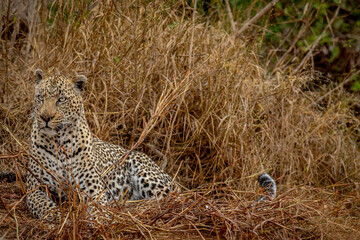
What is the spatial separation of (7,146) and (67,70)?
109cm

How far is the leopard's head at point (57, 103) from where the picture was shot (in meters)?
4.71

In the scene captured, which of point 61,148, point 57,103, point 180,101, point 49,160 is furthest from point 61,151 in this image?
point 180,101

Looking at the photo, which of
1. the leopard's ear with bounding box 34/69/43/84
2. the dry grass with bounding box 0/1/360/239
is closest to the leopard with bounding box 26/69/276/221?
the leopard's ear with bounding box 34/69/43/84

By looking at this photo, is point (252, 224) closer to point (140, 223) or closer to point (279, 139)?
point (140, 223)

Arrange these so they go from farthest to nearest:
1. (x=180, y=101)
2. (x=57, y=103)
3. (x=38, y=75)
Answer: (x=180, y=101)
(x=38, y=75)
(x=57, y=103)

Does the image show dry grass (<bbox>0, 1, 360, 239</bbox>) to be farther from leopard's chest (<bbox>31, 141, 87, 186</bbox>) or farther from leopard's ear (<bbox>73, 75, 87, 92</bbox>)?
leopard's ear (<bbox>73, 75, 87, 92</bbox>)

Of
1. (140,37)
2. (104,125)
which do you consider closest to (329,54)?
(140,37)

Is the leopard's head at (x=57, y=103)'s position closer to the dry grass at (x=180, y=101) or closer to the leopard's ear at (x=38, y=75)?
the leopard's ear at (x=38, y=75)

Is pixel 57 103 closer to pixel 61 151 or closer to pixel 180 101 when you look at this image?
pixel 61 151

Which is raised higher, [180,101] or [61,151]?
[61,151]

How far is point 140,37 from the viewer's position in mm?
6285

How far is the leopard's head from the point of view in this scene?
471 centimetres

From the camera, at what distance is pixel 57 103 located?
190 inches

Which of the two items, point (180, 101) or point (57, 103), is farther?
point (180, 101)
